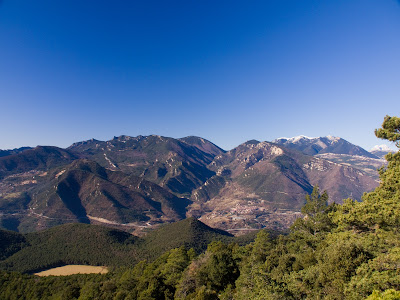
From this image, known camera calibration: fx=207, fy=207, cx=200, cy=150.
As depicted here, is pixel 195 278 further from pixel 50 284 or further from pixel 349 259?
pixel 50 284

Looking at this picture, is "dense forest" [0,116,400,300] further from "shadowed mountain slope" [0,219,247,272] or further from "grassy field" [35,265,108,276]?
"shadowed mountain slope" [0,219,247,272]

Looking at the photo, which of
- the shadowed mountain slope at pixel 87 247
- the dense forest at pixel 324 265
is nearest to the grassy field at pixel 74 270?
the shadowed mountain slope at pixel 87 247

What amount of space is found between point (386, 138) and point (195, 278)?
4593 cm

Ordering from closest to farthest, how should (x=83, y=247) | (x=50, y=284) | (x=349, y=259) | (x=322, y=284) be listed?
(x=349, y=259) → (x=322, y=284) → (x=50, y=284) → (x=83, y=247)

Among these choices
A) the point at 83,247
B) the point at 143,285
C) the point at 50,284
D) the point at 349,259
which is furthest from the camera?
the point at 83,247

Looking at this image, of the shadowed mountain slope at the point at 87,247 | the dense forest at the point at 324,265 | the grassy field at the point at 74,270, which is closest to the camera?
the dense forest at the point at 324,265

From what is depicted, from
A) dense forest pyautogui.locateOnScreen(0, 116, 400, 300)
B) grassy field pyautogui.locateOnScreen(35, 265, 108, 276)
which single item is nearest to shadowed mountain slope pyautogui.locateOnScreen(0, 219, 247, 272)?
grassy field pyautogui.locateOnScreen(35, 265, 108, 276)

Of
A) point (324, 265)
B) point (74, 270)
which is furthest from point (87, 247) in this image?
point (324, 265)

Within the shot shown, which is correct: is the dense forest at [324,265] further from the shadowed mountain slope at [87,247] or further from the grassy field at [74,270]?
the shadowed mountain slope at [87,247]

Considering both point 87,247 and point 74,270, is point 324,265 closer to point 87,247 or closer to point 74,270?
point 74,270

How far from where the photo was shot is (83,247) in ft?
574

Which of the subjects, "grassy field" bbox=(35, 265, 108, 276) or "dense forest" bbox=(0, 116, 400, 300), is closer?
"dense forest" bbox=(0, 116, 400, 300)

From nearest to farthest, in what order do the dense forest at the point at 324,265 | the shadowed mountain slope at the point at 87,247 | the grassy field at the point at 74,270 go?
1. the dense forest at the point at 324,265
2. the grassy field at the point at 74,270
3. the shadowed mountain slope at the point at 87,247

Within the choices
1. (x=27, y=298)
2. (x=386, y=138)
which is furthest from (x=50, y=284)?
(x=386, y=138)
